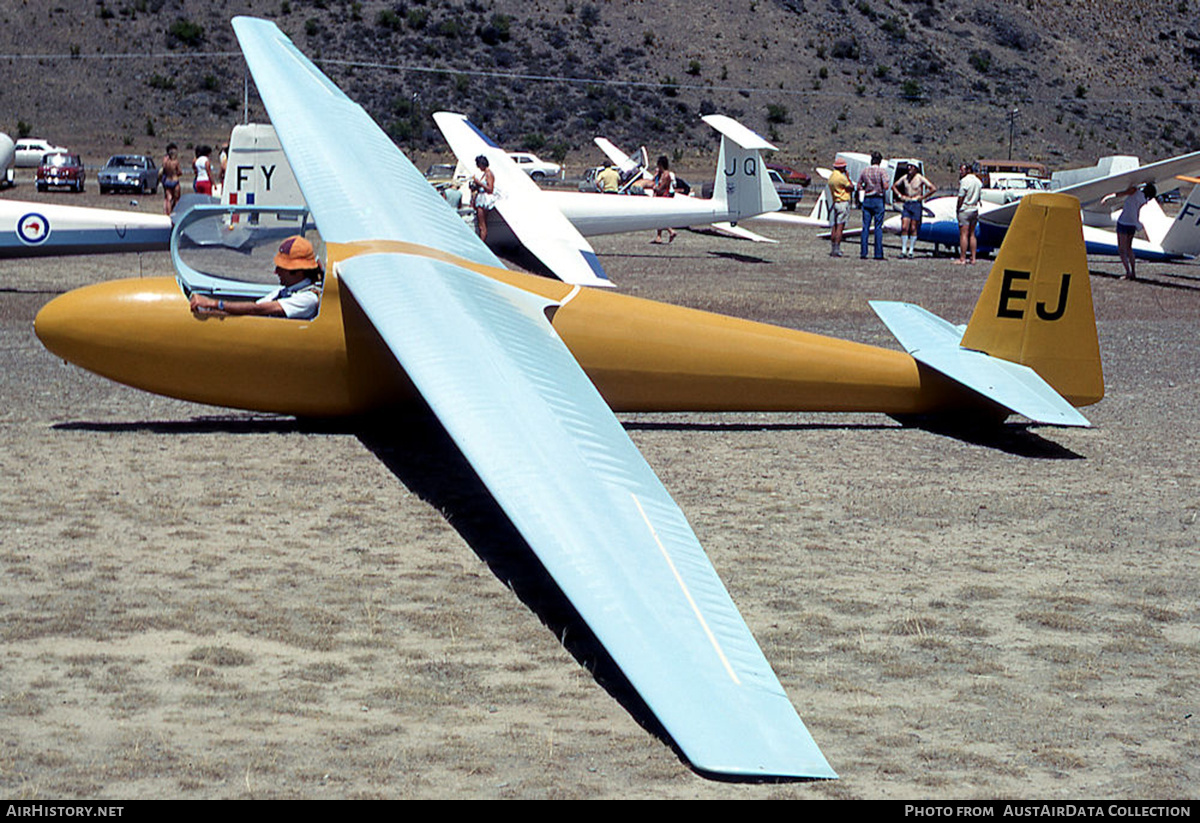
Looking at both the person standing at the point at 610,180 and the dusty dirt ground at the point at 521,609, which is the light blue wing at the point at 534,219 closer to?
the person standing at the point at 610,180

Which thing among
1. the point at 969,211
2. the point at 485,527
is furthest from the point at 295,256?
the point at 969,211

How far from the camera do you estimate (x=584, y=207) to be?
22406mm

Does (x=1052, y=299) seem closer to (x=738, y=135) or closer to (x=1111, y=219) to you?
(x=738, y=135)

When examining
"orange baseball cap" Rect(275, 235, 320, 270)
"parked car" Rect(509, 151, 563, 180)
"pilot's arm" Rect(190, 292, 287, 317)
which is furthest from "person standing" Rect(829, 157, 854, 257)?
"parked car" Rect(509, 151, 563, 180)

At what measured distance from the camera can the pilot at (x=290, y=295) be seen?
340 inches

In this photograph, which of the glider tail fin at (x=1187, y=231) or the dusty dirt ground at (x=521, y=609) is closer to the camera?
the dusty dirt ground at (x=521, y=609)

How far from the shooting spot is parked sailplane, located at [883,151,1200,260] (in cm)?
2294

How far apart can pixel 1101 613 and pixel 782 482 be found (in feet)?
8.77

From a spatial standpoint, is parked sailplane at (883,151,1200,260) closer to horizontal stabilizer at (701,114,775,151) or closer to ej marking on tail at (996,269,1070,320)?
horizontal stabilizer at (701,114,775,151)

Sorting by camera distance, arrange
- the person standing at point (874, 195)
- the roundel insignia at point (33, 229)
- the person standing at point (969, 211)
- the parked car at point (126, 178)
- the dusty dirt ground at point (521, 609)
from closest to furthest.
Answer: the dusty dirt ground at point (521, 609) < the roundel insignia at point (33, 229) < the person standing at point (874, 195) < the person standing at point (969, 211) < the parked car at point (126, 178)

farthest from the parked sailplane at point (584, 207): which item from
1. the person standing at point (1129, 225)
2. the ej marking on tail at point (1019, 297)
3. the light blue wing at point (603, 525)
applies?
the light blue wing at point (603, 525)

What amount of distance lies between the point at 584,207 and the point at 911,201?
23.9 feet

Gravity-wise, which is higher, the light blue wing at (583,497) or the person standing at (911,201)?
the light blue wing at (583,497)

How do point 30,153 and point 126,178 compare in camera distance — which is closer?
point 126,178
